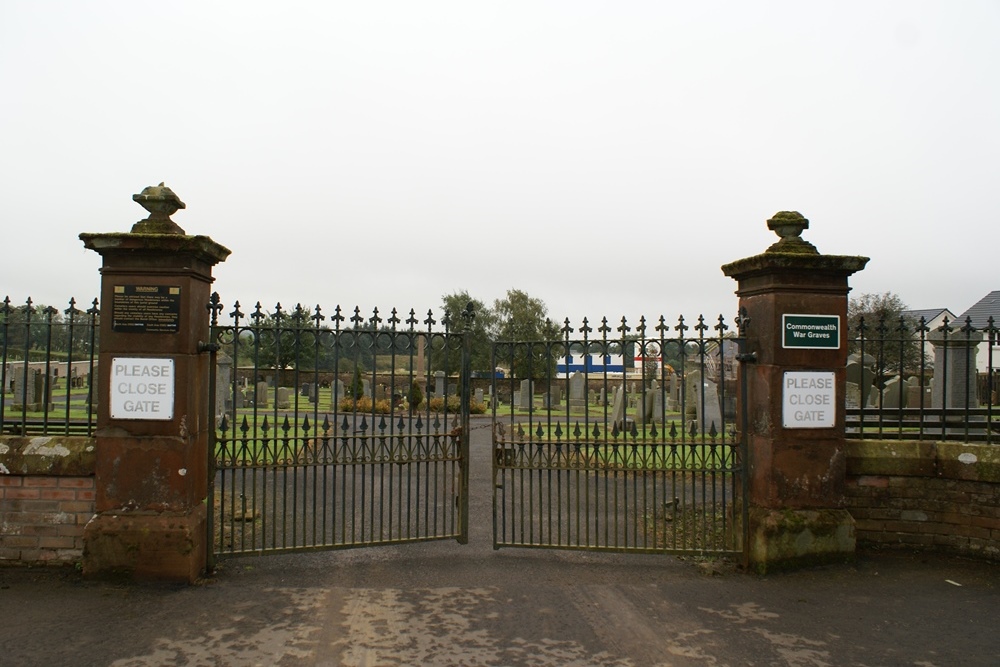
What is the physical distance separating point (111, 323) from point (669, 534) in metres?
5.48

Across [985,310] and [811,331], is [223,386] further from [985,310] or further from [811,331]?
[985,310]

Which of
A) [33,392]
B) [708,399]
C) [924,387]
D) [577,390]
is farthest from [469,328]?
[577,390]

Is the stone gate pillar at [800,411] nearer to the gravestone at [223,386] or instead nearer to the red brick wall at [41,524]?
Result: the red brick wall at [41,524]

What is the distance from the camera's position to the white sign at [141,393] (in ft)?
17.1

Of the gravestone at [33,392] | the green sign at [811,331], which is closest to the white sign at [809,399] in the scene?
the green sign at [811,331]

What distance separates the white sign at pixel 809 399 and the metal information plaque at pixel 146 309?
489 centimetres

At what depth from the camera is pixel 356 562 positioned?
5945 millimetres

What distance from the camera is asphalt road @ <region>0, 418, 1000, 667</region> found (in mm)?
Answer: 4066

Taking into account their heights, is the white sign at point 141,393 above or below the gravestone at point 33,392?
above

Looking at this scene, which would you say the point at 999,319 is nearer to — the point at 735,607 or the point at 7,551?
the point at 735,607

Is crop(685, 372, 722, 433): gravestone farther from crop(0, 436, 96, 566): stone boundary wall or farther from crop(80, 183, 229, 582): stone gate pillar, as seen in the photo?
crop(0, 436, 96, 566): stone boundary wall

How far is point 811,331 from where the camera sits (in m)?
5.73

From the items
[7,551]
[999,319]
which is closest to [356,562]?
[7,551]

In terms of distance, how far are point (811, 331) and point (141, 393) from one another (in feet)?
17.6
